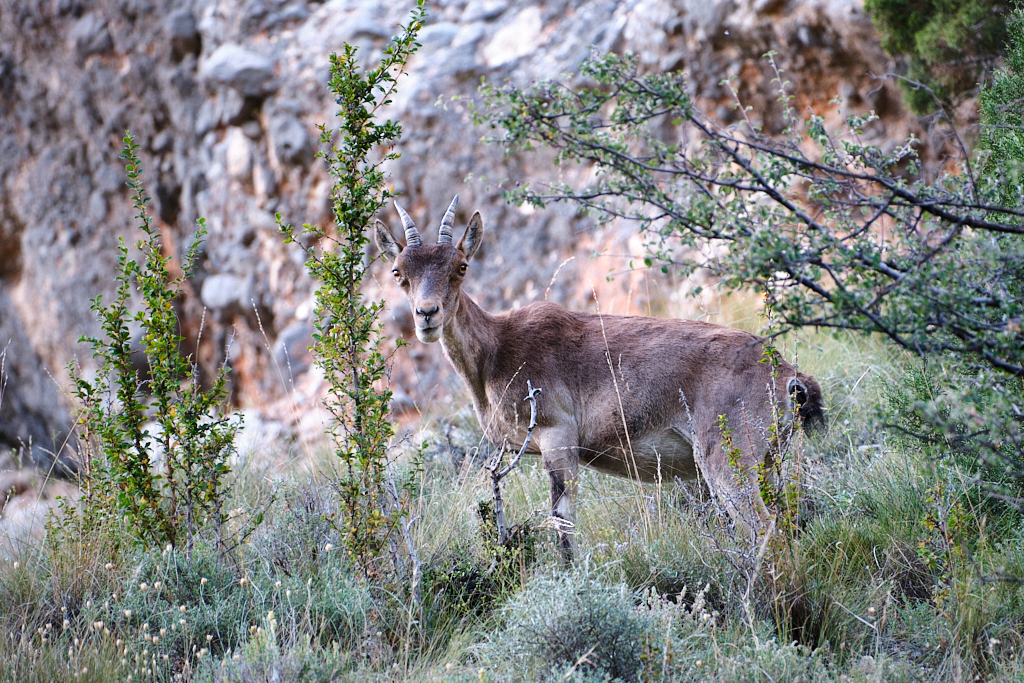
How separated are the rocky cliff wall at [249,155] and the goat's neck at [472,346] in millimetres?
5591

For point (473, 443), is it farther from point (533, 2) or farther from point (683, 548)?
point (533, 2)

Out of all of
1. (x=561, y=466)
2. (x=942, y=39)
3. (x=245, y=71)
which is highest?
(x=942, y=39)

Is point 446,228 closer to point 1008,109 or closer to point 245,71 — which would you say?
point 1008,109

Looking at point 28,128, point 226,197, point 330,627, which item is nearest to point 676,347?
point 330,627

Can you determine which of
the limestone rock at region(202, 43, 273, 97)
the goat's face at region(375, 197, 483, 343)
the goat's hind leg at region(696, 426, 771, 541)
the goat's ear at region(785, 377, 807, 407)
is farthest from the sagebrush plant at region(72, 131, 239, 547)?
the limestone rock at region(202, 43, 273, 97)

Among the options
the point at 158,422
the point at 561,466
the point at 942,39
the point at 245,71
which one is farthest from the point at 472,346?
the point at 245,71

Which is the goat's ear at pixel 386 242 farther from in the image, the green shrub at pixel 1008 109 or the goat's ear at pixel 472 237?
the green shrub at pixel 1008 109

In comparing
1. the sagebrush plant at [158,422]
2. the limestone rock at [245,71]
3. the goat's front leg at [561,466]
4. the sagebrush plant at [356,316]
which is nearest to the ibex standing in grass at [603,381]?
the goat's front leg at [561,466]

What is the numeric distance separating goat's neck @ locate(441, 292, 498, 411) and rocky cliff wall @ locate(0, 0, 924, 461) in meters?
5.59

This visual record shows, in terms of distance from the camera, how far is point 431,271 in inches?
230

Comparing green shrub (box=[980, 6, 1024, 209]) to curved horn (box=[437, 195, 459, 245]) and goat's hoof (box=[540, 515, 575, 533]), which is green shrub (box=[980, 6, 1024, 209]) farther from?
curved horn (box=[437, 195, 459, 245])

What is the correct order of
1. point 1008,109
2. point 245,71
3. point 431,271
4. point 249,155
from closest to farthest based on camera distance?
point 1008,109, point 431,271, point 245,71, point 249,155

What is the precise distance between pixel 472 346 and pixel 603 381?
0.99m

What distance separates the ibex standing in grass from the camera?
5566mm
